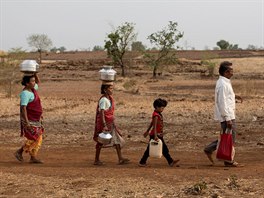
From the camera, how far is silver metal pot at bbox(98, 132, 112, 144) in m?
8.43

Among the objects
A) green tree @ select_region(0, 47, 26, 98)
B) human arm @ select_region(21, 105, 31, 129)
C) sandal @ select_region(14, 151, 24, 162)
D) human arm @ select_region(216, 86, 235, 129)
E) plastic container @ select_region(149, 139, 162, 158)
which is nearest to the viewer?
human arm @ select_region(216, 86, 235, 129)

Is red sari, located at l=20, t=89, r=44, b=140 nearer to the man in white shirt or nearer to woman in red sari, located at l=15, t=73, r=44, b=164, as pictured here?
woman in red sari, located at l=15, t=73, r=44, b=164

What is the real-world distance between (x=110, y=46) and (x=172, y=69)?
979 centimetres

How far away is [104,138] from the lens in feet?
27.6

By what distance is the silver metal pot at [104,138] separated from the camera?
8430 mm

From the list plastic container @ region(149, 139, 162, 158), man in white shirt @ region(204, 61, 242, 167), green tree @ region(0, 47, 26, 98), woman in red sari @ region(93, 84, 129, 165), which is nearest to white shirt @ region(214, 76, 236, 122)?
man in white shirt @ region(204, 61, 242, 167)

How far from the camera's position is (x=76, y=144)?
11.5 m

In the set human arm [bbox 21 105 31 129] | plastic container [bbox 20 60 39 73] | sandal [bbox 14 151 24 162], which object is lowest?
sandal [bbox 14 151 24 162]

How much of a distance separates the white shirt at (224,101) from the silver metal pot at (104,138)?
1841 millimetres

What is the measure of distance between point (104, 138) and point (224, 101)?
2076 millimetres

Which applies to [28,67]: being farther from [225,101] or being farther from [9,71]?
[9,71]

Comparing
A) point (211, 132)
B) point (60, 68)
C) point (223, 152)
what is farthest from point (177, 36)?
point (223, 152)

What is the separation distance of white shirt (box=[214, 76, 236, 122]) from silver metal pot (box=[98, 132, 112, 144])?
184cm

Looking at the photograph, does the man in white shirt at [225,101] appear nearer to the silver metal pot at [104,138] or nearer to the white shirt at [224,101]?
the white shirt at [224,101]
